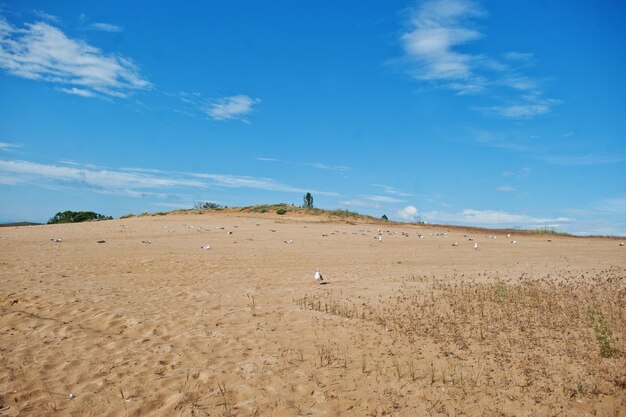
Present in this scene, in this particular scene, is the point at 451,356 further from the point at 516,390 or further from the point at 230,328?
the point at 230,328

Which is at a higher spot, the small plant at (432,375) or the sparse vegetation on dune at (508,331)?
the sparse vegetation on dune at (508,331)

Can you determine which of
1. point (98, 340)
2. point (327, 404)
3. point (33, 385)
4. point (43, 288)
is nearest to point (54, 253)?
point (43, 288)

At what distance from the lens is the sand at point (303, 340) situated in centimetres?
522

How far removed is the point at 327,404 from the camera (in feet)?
17.0

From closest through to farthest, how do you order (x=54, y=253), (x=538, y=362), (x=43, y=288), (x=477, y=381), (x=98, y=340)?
(x=477, y=381), (x=538, y=362), (x=98, y=340), (x=43, y=288), (x=54, y=253)

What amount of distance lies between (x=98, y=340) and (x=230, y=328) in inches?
91.5

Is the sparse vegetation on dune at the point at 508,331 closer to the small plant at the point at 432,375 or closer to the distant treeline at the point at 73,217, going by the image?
the small plant at the point at 432,375

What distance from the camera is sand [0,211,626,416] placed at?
17.1 ft

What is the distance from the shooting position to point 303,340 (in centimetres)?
736

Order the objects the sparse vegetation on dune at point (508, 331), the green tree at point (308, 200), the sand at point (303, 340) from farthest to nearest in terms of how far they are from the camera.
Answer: the green tree at point (308, 200) < the sparse vegetation on dune at point (508, 331) < the sand at point (303, 340)

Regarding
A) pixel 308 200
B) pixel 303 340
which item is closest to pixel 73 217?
pixel 308 200

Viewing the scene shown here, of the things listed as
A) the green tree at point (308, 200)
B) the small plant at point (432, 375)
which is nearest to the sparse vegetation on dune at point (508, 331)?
the small plant at point (432, 375)

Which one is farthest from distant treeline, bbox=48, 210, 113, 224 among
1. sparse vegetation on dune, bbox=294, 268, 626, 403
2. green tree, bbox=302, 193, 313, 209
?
sparse vegetation on dune, bbox=294, 268, 626, 403

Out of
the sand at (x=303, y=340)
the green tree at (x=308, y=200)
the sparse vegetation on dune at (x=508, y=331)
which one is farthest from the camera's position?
the green tree at (x=308, y=200)
